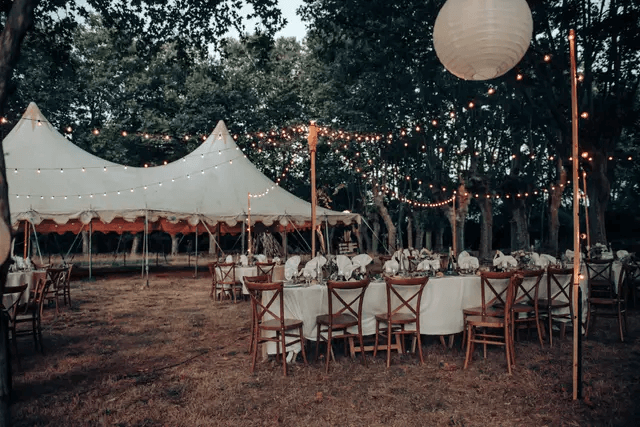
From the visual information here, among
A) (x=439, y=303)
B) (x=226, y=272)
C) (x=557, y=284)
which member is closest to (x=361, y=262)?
(x=439, y=303)

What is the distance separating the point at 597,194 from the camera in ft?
34.6

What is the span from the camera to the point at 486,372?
454 centimetres

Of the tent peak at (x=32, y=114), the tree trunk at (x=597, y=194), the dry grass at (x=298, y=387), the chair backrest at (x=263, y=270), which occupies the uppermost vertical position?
the tent peak at (x=32, y=114)

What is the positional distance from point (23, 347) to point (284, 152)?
61.2 feet

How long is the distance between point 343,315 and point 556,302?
2.79 metres

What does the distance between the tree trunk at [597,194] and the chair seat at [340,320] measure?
813 centimetres

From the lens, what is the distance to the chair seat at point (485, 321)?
4.64 meters

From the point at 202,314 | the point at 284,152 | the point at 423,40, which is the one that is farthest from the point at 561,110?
the point at 284,152

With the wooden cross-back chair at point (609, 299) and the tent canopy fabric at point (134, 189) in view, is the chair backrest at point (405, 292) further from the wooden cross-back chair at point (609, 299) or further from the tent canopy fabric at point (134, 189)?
the tent canopy fabric at point (134, 189)

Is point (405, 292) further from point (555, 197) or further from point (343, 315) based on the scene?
point (555, 197)

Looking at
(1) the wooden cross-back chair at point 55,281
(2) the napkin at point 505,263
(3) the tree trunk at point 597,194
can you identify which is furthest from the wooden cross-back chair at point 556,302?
(1) the wooden cross-back chair at point 55,281

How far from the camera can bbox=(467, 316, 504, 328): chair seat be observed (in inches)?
183

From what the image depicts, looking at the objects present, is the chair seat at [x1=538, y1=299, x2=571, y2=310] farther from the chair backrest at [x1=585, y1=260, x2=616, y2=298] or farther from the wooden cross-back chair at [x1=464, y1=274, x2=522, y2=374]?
the chair backrest at [x1=585, y1=260, x2=616, y2=298]

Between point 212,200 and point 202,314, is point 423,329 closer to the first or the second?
point 202,314
